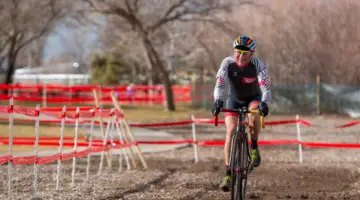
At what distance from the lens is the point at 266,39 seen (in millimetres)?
36188

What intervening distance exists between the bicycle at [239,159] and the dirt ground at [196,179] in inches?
47.8

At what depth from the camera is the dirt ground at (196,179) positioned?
9508mm

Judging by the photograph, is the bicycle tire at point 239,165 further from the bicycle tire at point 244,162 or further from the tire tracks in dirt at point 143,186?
the tire tracks in dirt at point 143,186

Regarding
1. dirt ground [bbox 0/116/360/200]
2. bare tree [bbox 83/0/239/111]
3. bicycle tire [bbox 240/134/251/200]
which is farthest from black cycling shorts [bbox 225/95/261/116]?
bare tree [bbox 83/0/239/111]

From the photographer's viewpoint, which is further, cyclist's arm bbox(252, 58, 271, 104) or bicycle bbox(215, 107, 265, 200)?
cyclist's arm bbox(252, 58, 271, 104)

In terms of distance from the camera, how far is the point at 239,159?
814 cm

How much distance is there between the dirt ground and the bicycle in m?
1.21

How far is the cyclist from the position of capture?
327 inches

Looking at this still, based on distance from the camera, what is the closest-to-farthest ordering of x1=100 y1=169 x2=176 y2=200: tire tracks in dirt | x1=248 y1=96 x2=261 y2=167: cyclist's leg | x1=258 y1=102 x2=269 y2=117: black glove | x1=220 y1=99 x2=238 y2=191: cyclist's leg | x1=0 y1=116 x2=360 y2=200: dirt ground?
1. x1=258 y1=102 x2=269 y2=117: black glove
2. x1=220 y1=99 x2=238 y2=191: cyclist's leg
3. x1=248 y1=96 x2=261 y2=167: cyclist's leg
4. x1=100 y1=169 x2=176 y2=200: tire tracks in dirt
5. x1=0 y1=116 x2=360 y2=200: dirt ground

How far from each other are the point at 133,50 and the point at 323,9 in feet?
88.7

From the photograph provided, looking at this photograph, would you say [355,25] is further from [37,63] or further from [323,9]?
[37,63]

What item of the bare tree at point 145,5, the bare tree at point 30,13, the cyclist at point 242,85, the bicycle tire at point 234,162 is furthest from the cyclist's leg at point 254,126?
the bare tree at point 30,13

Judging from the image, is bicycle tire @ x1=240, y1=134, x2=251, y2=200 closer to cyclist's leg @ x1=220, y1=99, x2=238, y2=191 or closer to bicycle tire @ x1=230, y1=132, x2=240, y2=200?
bicycle tire @ x1=230, y1=132, x2=240, y2=200

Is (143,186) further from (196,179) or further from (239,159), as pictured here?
(239,159)
